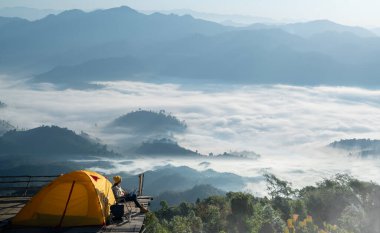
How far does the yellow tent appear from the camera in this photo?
20500mm

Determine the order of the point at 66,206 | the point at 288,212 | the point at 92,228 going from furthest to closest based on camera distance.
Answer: the point at 288,212, the point at 66,206, the point at 92,228

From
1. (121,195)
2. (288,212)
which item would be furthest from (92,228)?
(288,212)

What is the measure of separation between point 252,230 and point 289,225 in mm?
11146

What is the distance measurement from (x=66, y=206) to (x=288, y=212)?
236 feet

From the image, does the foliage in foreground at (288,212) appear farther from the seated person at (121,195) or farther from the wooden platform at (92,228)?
the seated person at (121,195)

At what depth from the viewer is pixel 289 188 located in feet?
347

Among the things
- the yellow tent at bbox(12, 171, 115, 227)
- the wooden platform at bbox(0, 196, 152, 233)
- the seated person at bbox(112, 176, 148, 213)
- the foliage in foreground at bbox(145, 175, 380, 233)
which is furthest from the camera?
the foliage in foreground at bbox(145, 175, 380, 233)

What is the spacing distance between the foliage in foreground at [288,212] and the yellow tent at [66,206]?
36.7 metres

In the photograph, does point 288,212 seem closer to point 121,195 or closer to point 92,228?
point 121,195

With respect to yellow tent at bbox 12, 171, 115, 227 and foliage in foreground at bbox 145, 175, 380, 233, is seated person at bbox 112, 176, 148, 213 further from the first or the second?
foliage in foreground at bbox 145, 175, 380, 233

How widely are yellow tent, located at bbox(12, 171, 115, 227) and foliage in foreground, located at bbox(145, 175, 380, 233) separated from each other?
36.7 metres

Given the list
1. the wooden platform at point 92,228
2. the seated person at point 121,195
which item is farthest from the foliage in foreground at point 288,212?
the seated person at point 121,195

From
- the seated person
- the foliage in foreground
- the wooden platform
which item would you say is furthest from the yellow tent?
the foliage in foreground

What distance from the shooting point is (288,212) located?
8625cm
